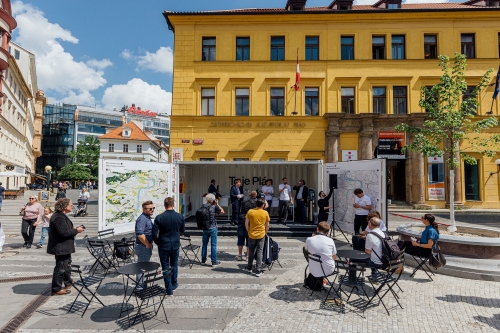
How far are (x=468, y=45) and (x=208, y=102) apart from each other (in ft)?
57.7

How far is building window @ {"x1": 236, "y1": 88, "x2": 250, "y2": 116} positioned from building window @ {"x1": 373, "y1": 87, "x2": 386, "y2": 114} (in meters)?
8.36

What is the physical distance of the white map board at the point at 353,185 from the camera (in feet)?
30.5

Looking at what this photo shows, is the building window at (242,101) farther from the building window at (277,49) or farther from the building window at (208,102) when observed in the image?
the building window at (277,49)

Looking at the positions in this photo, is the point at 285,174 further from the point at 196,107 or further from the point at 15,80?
the point at 15,80

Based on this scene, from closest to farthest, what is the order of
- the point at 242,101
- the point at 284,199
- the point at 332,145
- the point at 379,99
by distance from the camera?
the point at 284,199
the point at 332,145
the point at 242,101
the point at 379,99

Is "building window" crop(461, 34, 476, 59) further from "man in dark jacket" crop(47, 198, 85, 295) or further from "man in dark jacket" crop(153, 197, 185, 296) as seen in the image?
"man in dark jacket" crop(47, 198, 85, 295)

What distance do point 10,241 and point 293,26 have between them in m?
19.2

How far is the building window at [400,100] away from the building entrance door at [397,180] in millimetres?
3760

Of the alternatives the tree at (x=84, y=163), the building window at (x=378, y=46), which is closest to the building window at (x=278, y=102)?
the building window at (x=378, y=46)

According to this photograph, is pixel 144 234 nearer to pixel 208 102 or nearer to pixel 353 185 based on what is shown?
pixel 353 185

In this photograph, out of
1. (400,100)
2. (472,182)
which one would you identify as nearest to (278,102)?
(400,100)

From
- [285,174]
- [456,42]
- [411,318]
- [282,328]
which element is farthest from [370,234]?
[456,42]

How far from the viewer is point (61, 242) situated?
19.2 feet

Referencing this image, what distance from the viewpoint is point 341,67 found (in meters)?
21.0
